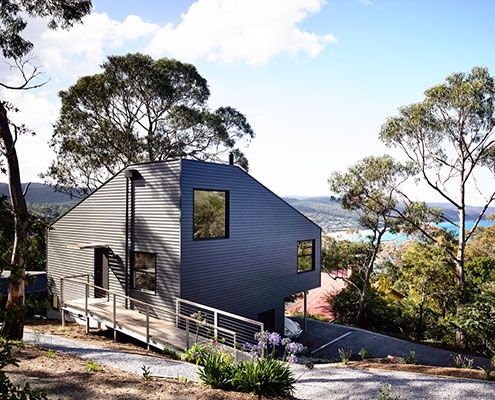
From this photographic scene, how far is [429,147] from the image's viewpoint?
19.4 m

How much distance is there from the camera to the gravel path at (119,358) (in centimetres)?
754

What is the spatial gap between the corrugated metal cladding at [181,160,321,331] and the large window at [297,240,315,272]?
33 cm

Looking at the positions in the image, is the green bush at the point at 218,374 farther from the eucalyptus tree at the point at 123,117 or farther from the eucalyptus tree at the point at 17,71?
the eucalyptus tree at the point at 123,117

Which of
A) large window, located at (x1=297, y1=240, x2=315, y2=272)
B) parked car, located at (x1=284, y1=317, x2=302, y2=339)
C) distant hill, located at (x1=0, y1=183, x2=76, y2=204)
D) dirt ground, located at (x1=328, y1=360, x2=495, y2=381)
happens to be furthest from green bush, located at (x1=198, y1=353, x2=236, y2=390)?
distant hill, located at (x1=0, y1=183, x2=76, y2=204)

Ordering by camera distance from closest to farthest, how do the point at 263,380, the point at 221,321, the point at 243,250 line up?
the point at 263,380, the point at 221,321, the point at 243,250

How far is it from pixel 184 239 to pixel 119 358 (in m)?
4.12

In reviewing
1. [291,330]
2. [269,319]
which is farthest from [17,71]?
[291,330]

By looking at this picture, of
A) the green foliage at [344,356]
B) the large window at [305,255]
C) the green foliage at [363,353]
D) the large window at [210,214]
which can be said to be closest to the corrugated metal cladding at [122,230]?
the large window at [210,214]

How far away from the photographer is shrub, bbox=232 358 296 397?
5629 millimetres

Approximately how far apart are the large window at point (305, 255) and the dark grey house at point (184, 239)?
1.23m

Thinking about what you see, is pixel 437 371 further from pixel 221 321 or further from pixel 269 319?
pixel 269 319

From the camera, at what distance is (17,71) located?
33.8ft

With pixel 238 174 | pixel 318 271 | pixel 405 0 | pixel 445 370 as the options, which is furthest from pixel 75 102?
pixel 445 370

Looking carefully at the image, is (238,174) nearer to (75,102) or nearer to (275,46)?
(275,46)
